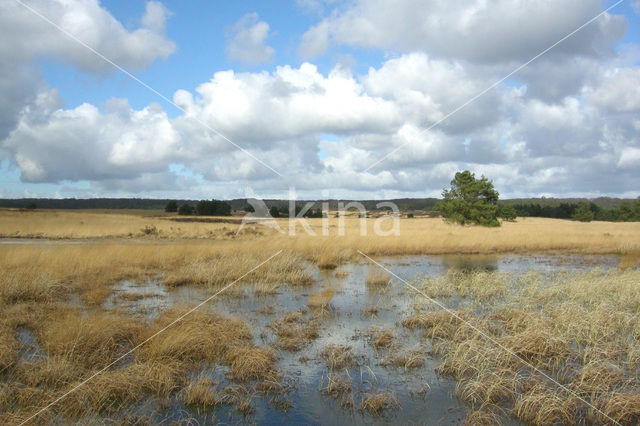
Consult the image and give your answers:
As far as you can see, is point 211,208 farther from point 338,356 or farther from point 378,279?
point 338,356

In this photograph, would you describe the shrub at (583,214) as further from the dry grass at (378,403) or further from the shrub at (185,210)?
the dry grass at (378,403)

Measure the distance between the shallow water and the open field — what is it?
0.04 metres

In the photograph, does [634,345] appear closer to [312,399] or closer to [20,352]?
[312,399]

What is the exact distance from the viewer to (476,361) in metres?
7.98

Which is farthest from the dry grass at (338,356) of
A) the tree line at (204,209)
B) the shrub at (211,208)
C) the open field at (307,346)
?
the shrub at (211,208)

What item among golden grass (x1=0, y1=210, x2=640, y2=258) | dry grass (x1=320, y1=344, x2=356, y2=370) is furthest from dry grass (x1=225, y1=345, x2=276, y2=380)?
golden grass (x1=0, y1=210, x2=640, y2=258)

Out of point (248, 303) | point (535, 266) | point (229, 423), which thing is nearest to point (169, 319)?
point (248, 303)

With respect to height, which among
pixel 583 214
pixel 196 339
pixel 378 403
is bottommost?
pixel 378 403

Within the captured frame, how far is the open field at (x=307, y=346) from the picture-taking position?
20.8 feet

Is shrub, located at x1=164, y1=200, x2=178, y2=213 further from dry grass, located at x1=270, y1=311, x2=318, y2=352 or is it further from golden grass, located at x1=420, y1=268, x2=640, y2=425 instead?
golden grass, located at x1=420, y1=268, x2=640, y2=425

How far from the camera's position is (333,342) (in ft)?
30.4

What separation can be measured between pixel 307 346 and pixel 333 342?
0.60 meters

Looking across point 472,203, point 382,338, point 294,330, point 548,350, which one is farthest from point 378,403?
point 472,203

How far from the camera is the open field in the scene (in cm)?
634
